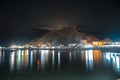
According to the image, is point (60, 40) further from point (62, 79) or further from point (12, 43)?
point (62, 79)

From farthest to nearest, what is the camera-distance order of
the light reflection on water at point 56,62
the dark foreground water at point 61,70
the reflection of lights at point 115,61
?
the light reflection on water at point 56,62
the reflection of lights at point 115,61
the dark foreground water at point 61,70

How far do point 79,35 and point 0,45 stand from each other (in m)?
54.1

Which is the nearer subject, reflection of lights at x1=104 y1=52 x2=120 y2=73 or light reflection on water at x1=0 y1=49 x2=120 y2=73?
reflection of lights at x1=104 y1=52 x2=120 y2=73

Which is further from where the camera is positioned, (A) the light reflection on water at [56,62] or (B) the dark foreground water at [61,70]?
(A) the light reflection on water at [56,62]

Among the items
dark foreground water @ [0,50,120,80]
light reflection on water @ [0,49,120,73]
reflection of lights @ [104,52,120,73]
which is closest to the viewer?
dark foreground water @ [0,50,120,80]

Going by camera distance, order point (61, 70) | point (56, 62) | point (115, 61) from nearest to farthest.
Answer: point (61, 70), point (115, 61), point (56, 62)

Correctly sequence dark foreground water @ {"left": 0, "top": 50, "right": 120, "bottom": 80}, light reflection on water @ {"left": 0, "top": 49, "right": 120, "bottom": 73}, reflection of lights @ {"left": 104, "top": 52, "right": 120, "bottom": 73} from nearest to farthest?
dark foreground water @ {"left": 0, "top": 50, "right": 120, "bottom": 80} < reflection of lights @ {"left": 104, "top": 52, "right": 120, "bottom": 73} < light reflection on water @ {"left": 0, "top": 49, "right": 120, "bottom": 73}

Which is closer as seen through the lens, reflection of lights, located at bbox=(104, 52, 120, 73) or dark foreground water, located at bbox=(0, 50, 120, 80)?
dark foreground water, located at bbox=(0, 50, 120, 80)

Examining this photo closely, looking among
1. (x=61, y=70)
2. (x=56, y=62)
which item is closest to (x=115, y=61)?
(x=56, y=62)

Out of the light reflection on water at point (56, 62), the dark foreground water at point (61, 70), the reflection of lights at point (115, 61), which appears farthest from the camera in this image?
the light reflection on water at point (56, 62)

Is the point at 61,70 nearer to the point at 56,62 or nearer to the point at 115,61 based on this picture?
the point at 56,62

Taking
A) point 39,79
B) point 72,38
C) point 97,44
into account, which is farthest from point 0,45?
point 39,79

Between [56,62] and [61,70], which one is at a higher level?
[61,70]

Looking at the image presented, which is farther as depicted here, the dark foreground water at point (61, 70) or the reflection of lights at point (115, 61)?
the reflection of lights at point (115, 61)
